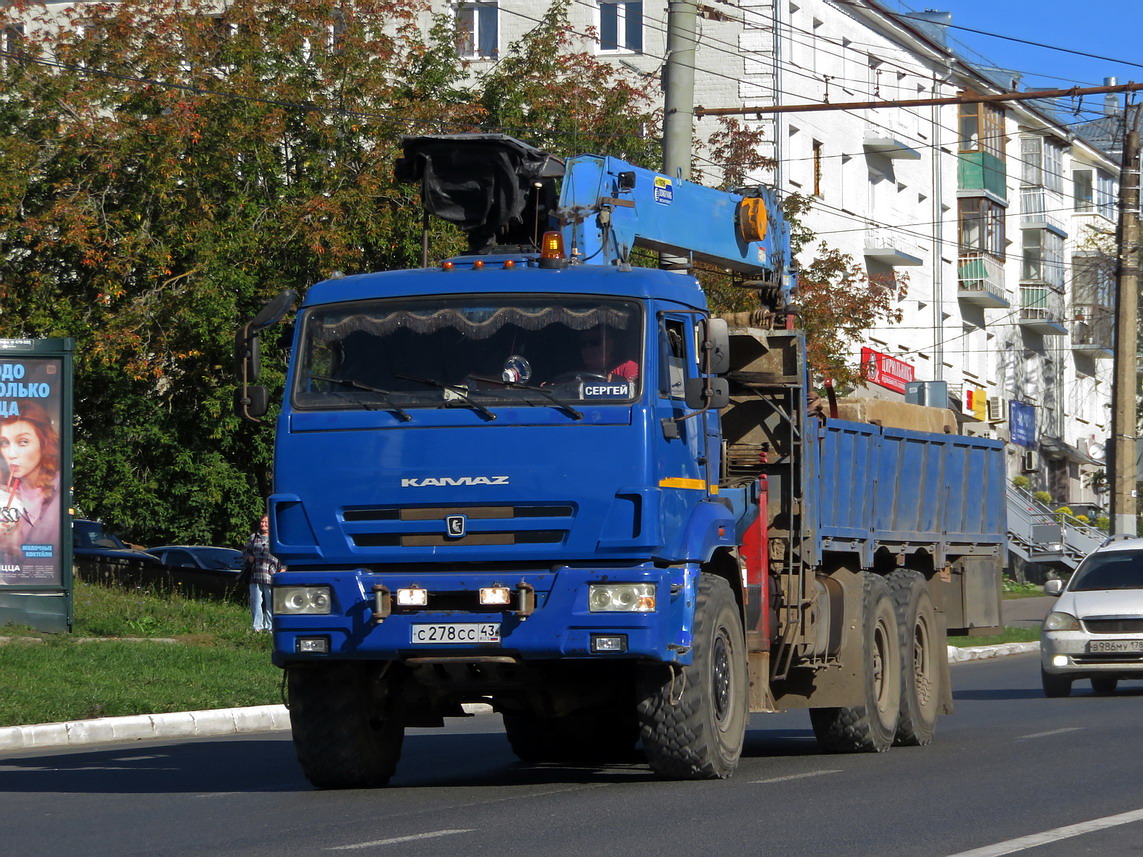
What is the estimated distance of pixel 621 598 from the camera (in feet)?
34.5

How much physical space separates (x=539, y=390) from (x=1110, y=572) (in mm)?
12274

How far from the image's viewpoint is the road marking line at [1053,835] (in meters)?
8.25

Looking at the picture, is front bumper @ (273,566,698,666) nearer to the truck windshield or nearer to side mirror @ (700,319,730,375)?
the truck windshield

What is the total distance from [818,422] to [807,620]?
4.49 ft

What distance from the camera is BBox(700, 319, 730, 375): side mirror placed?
11.1m

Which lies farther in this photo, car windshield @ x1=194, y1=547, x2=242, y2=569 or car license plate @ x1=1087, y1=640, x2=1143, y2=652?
car windshield @ x1=194, y1=547, x2=242, y2=569

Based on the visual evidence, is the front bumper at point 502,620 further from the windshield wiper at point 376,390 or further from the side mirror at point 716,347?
the side mirror at point 716,347

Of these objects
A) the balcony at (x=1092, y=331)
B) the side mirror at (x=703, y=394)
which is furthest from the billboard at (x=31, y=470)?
the balcony at (x=1092, y=331)

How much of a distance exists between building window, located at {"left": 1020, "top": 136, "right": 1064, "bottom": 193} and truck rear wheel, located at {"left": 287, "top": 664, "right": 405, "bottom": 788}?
5630cm

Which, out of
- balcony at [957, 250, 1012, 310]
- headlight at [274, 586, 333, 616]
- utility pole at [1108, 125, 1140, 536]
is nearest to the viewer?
headlight at [274, 586, 333, 616]

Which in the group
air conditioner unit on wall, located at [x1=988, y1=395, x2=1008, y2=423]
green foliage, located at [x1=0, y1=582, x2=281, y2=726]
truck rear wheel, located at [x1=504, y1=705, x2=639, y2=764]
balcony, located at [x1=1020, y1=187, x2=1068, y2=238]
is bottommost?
green foliage, located at [x1=0, y1=582, x2=281, y2=726]

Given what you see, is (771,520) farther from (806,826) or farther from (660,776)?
(806,826)

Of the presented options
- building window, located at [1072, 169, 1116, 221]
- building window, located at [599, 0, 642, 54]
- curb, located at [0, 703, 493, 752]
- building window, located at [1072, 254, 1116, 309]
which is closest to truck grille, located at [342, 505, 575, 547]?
curb, located at [0, 703, 493, 752]

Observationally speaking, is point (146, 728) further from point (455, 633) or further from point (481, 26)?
point (481, 26)
